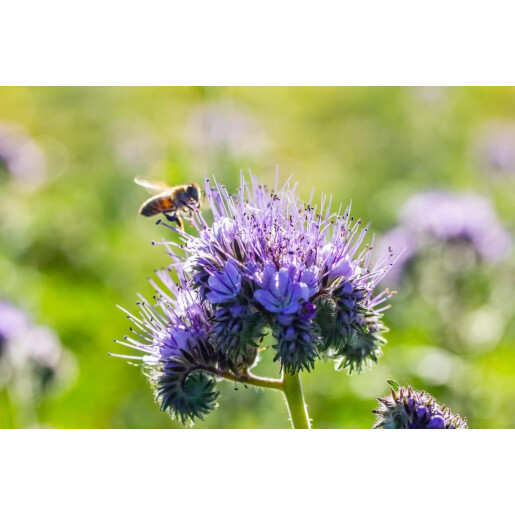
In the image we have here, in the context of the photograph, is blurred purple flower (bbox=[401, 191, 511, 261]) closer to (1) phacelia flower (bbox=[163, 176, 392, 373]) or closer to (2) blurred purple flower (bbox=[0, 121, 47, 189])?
(1) phacelia flower (bbox=[163, 176, 392, 373])

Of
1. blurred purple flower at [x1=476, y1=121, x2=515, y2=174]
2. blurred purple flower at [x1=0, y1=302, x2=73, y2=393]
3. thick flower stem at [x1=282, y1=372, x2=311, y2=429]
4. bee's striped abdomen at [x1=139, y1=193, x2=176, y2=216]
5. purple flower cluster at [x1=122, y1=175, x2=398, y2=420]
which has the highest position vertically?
blurred purple flower at [x1=476, y1=121, x2=515, y2=174]

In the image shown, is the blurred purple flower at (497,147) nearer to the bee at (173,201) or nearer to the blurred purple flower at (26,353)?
the bee at (173,201)

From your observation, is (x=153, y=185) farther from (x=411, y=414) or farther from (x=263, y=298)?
(x=411, y=414)

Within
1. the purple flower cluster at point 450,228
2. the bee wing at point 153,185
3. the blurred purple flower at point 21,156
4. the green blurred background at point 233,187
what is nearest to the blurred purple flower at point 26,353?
the green blurred background at point 233,187

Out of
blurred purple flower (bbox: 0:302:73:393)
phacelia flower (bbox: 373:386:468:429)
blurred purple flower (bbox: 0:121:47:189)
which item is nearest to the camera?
phacelia flower (bbox: 373:386:468:429)

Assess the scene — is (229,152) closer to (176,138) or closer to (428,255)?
(176,138)

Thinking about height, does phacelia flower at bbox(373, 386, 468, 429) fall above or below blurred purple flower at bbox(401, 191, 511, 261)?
below

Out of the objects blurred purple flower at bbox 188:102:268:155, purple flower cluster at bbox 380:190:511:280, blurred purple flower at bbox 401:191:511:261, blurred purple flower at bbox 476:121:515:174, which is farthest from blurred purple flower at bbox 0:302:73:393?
blurred purple flower at bbox 476:121:515:174

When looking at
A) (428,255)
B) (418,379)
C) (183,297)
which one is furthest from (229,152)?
(183,297)
